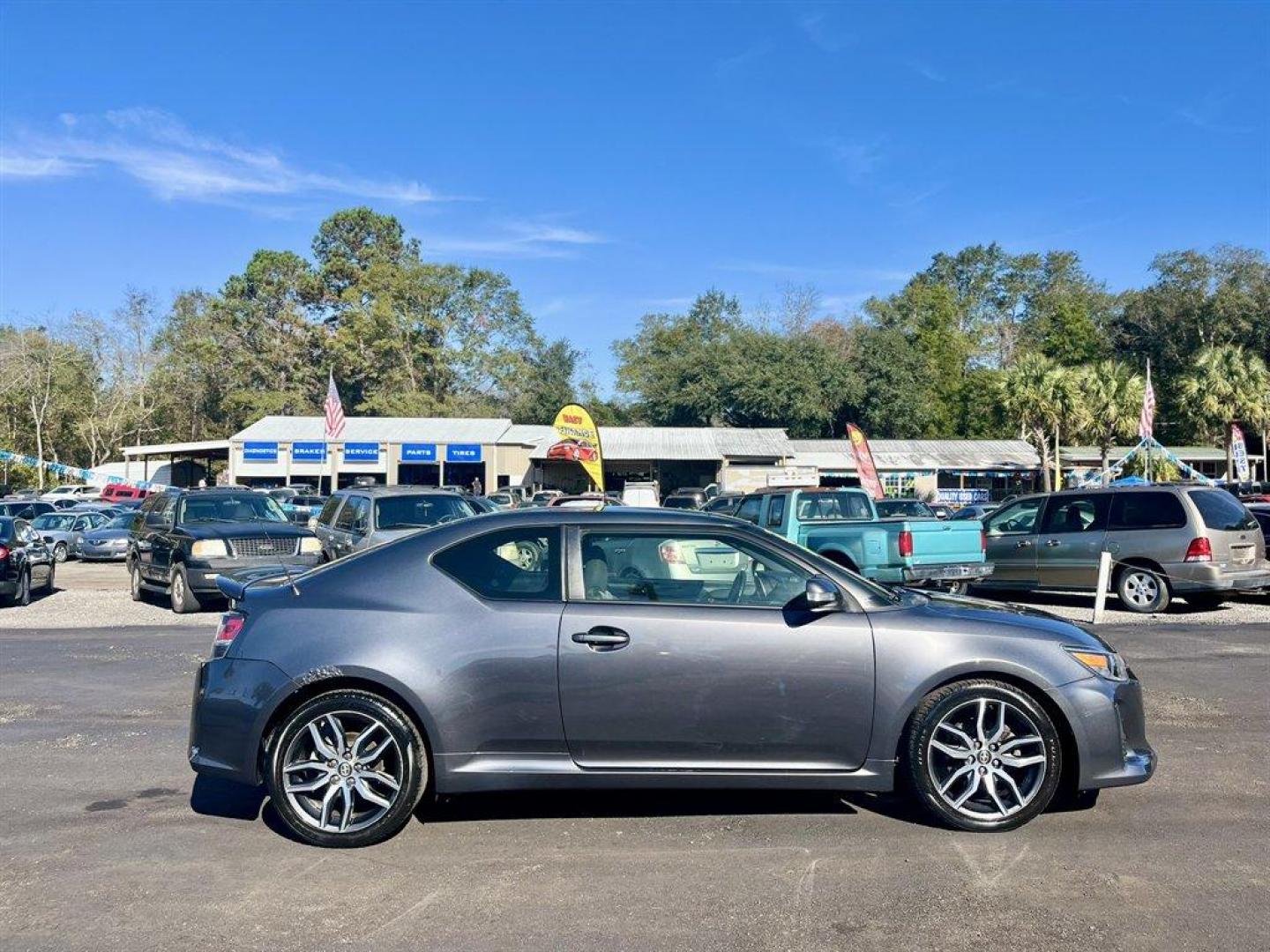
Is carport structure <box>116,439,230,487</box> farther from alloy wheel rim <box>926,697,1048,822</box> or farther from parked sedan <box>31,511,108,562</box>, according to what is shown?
alloy wheel rim <box>926,697,1048,822</box>

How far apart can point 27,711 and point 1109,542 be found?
43.1 feet

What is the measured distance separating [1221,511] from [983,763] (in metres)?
11.0

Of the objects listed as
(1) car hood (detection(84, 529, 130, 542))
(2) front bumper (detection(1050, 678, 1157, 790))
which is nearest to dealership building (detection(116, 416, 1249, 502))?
(1) car hood (detection(84, 529, 130, 542))

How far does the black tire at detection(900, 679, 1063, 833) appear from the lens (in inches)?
207

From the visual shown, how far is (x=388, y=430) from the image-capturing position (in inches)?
2277

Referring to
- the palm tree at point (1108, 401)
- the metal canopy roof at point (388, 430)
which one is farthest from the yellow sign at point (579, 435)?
the palm tree at point (1108, 401)

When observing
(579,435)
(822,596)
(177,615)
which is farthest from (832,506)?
(579,435)

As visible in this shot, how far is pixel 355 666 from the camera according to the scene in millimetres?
5168

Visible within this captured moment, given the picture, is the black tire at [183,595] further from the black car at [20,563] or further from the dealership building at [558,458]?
the dealership building at [558,458]

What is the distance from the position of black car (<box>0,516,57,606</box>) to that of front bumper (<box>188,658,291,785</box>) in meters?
13.2

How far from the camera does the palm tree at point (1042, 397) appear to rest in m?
51.0

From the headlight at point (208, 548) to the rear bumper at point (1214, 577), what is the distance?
12.9 meters

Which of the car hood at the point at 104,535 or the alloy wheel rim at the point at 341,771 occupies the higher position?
the alloy wheel rim at the point at 341,771

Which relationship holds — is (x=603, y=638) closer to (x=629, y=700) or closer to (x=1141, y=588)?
(x=629, y=700)
